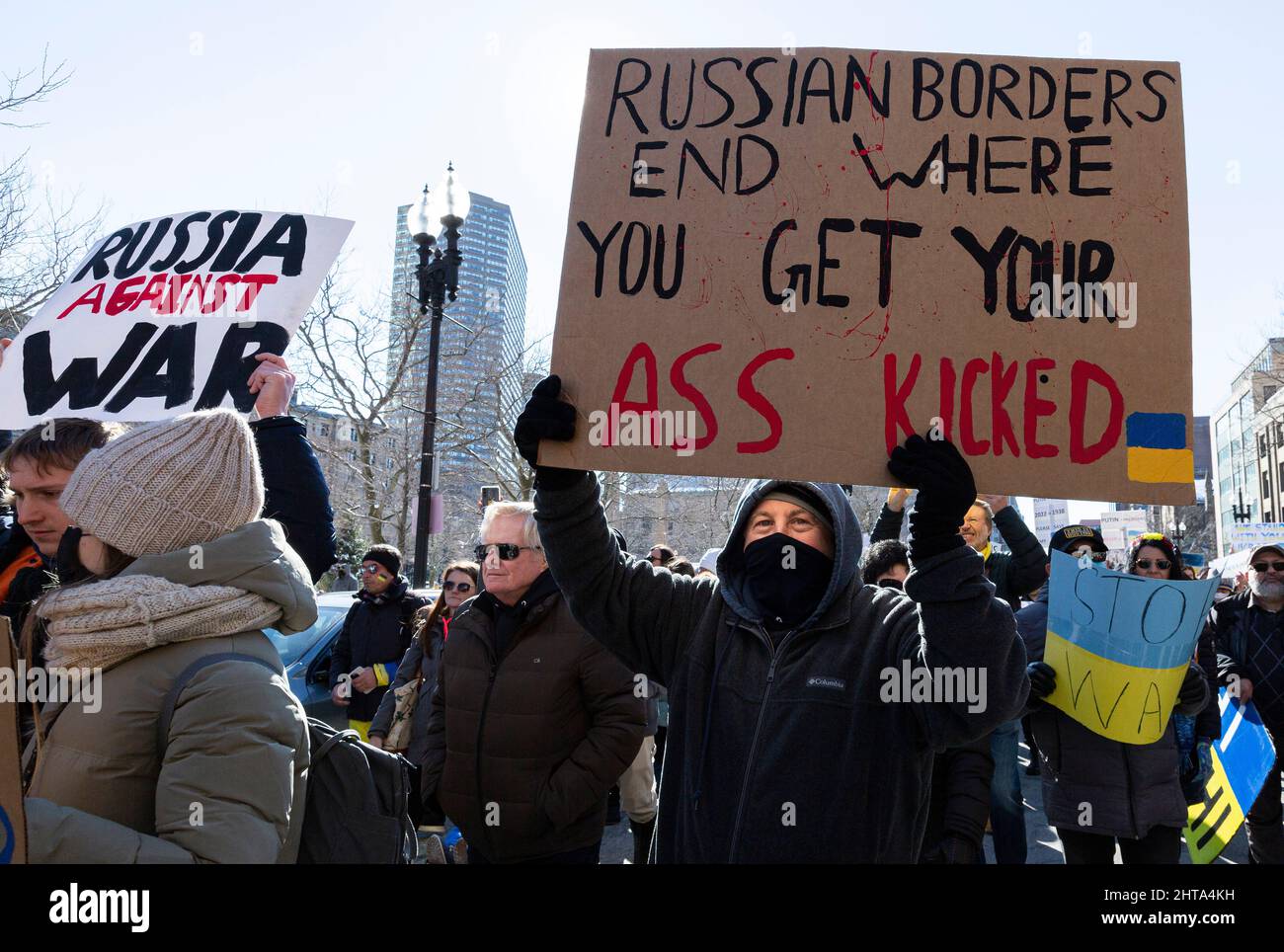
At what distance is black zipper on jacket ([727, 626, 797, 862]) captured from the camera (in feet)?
7.60

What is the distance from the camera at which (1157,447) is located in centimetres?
221

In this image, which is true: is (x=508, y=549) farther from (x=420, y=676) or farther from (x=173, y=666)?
(x=173, y=666)

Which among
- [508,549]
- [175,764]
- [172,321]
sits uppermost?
[172,321]

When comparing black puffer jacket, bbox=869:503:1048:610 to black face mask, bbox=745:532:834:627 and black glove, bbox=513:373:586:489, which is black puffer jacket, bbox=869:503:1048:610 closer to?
black face mask, bbox=745:532:834:627

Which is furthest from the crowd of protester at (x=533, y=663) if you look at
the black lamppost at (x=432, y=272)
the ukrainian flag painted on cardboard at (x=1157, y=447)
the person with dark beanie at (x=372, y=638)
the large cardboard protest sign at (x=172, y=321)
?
the black lamppost at (x=432, y=272)

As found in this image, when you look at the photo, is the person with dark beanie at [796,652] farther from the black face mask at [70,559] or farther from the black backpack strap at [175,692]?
the black face mask at [70,559]

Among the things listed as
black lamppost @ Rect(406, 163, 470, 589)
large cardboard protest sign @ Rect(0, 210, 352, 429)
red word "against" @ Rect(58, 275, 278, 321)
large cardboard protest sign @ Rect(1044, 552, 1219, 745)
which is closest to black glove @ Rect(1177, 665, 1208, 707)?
large cardboard protest sign @ Rect(1044, 552, 1219, 745)

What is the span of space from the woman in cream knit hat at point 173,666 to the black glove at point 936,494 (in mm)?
1327

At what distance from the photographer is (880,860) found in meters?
2.29

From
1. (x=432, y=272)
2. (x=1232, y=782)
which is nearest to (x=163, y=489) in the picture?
(x=1232, y=782)

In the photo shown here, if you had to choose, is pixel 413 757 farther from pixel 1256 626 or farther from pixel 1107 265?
pixel 1256 626

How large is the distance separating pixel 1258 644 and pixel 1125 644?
2.58 m
